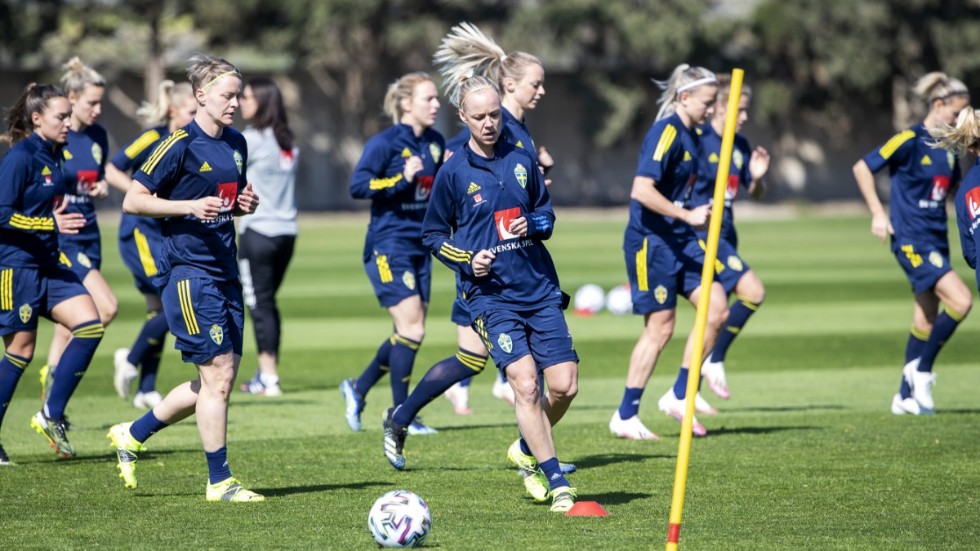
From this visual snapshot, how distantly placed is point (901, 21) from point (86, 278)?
43817 mm

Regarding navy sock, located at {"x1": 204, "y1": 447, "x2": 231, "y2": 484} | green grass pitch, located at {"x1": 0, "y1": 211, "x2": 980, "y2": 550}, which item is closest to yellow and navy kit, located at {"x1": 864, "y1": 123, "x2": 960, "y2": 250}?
green grass pitch, located at {"x1": 0, "y1": 211, "x2": 980, "y2": 550}

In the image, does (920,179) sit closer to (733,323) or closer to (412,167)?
(733,323)

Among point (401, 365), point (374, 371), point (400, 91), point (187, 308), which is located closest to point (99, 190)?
point (400, 91)

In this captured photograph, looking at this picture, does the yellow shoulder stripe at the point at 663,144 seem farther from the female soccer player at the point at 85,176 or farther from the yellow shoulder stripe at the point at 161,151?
the female soccer player at the point at 85,176

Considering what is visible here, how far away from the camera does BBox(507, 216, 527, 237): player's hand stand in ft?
22.1

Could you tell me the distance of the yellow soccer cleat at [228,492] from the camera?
7.04 metres

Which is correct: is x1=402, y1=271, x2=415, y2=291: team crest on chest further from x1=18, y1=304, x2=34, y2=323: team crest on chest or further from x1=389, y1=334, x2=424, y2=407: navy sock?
x1=18, y1=304, x2=34, y2=323: team crest on chest

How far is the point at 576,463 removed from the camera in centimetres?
831

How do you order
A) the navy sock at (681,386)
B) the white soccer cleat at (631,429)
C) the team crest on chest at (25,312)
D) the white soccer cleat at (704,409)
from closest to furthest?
1. the team crest on chest at (25,312)
2. the white soccer cleat at (631,429)
3. the navy sock at (681,386)
4. the white soccer cleat at (704,409)

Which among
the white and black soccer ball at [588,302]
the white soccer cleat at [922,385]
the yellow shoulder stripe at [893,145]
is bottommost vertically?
the white and black soccer ball at [588,302]

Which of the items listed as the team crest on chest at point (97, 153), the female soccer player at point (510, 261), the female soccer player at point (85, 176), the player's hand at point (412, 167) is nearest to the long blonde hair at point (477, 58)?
the player's hand at point (412, 167)

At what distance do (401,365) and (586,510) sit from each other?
332 centimetres

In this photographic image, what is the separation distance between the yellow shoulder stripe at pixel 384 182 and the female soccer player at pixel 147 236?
1593 millimetres

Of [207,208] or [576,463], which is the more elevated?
[207,208]
